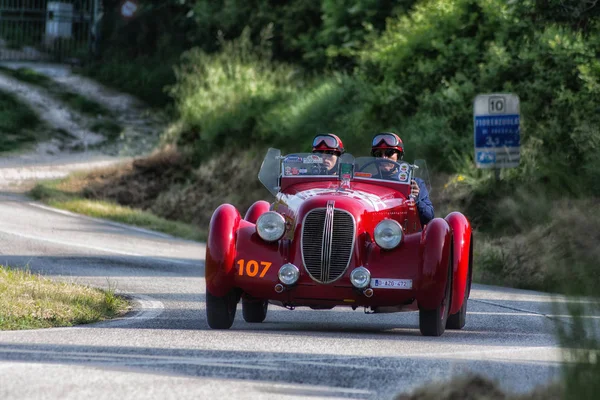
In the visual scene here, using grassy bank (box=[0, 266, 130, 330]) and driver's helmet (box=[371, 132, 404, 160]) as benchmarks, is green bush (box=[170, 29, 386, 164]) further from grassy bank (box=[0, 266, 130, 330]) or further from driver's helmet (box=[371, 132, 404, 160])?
grassy bank (box=[0, 266, 130, 330])

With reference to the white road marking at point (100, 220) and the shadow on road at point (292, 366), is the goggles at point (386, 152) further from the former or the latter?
the white road marking at point (100, 220)

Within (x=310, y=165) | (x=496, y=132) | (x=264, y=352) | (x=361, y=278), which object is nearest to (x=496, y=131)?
(x=496, y=132)

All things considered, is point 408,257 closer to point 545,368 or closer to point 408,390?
point 545,368

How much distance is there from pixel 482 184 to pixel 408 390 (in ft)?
60.5

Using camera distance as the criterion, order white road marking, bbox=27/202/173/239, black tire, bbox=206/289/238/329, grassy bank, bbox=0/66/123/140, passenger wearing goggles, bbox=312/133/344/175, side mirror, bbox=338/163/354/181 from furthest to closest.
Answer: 1. grassy bank, bbox=0/66/123/140
2. white road marking, bbox=27/202/173/239
3. passenger wearing goggles, bbox=312/133/344/175
4. side mirror, bbox=338/163/354/181
5. black tire, bbox=206/289/238/329

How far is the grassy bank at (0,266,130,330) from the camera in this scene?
11492 millimetres

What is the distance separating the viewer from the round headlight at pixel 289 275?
37.6 feet

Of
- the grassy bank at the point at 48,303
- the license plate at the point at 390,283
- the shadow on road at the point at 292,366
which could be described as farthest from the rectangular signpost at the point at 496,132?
the shadow on road at the point at 292,366

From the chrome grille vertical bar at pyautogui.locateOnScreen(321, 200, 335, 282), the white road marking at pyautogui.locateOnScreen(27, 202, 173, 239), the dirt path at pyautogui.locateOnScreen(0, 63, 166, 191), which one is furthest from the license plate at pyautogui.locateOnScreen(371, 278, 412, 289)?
the dirt path at pyautogui.locateOnScreen(0, 63, 166, 191)

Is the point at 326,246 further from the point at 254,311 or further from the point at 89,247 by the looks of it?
the point at 89,247

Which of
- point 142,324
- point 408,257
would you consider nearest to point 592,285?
point 408,257

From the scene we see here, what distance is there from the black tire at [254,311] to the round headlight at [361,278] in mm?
1705

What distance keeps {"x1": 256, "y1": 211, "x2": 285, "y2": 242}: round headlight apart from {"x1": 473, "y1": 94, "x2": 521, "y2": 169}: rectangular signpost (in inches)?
465

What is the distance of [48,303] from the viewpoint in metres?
12.1
